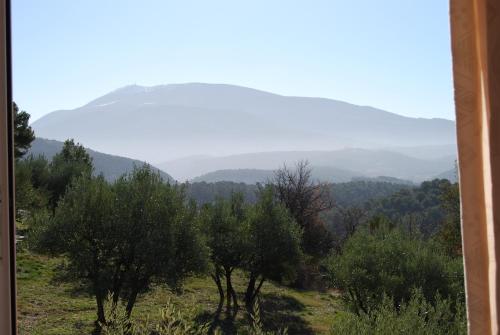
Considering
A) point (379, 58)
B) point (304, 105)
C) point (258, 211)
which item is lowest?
point (258, 211)

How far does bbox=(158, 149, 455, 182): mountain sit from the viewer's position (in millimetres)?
6945

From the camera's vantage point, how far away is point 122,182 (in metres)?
5.96

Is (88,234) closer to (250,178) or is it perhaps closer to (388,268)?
(250,178)

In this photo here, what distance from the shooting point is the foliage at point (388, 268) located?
493cm

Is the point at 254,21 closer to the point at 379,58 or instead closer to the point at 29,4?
the point at 379,58

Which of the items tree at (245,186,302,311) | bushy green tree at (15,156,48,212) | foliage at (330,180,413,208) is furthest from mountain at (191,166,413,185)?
bushy green tree at (15,156,48,212)

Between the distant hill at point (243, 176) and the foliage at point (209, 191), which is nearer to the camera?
the foliage at point (209, 191)

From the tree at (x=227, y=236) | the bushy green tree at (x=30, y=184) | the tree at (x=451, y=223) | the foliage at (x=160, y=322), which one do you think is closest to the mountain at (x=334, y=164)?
the tree at (x=227, y=236)

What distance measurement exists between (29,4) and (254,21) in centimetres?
142

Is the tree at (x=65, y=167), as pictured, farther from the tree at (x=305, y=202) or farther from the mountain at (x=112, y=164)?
the tree at (x=305, y=202)

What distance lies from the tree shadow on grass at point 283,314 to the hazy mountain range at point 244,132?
205cm

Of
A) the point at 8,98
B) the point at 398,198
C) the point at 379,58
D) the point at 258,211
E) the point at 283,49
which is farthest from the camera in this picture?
the point at 258,211

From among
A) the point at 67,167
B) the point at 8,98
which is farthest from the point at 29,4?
the point at 67,167

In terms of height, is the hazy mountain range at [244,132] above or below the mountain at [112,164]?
above
